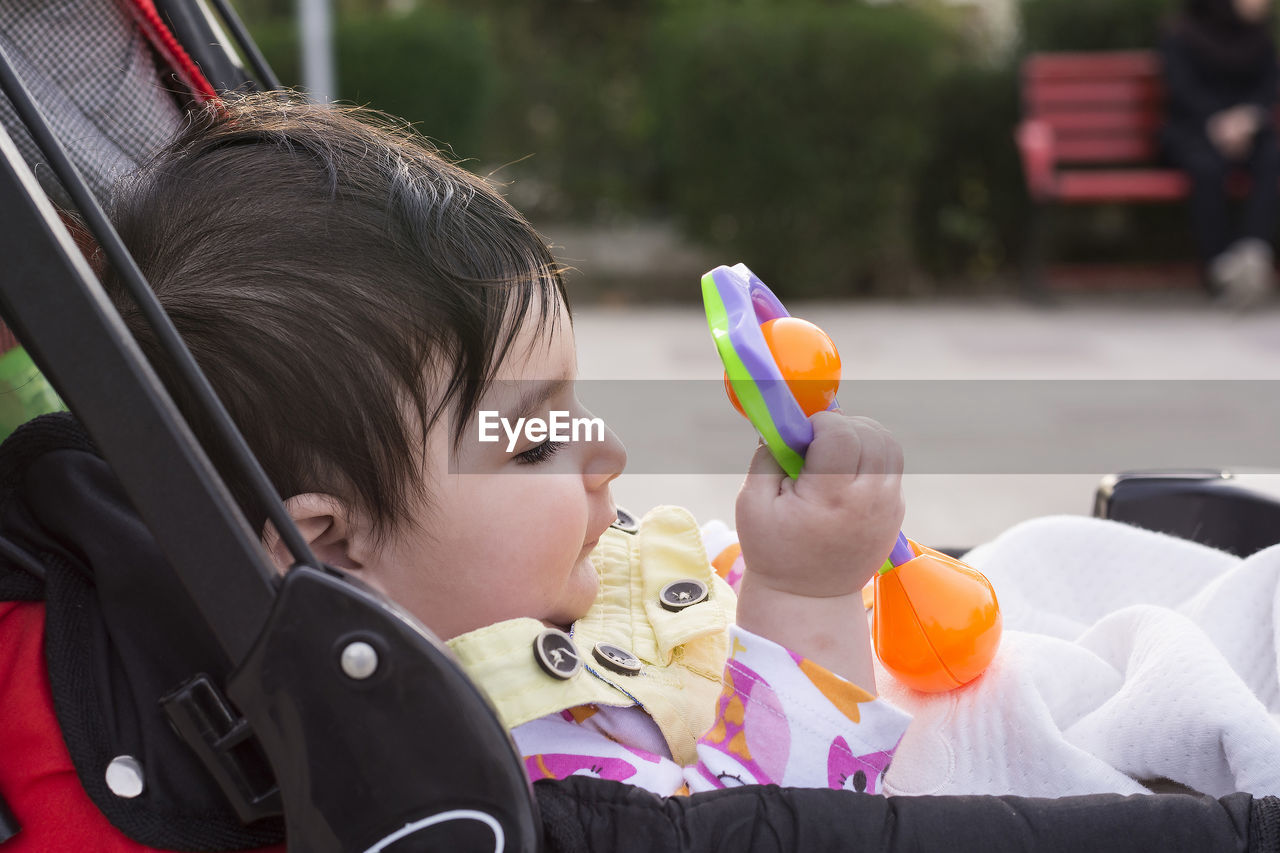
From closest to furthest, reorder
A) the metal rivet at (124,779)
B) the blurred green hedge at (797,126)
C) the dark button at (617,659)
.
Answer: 1. the metal rivet at (124,779)
2. the dark button at (617,659)
3. the blurred green hedge at (797,126)

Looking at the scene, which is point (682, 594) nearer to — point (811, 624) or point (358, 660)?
point (811, 624)

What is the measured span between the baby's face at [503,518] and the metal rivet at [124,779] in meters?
0.24

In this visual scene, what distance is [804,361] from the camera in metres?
1.03

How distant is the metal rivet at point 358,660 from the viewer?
0.73 meters

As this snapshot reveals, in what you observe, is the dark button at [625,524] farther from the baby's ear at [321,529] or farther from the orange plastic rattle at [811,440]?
the baby's ear at [321,529]

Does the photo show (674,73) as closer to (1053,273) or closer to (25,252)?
(1053,273)

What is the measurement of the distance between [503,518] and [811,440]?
0.25 m

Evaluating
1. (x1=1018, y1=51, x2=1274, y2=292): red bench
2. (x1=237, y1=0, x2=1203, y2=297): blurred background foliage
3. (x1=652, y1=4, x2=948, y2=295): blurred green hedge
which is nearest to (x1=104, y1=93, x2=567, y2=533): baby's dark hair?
(x1=237, y1=0, x2=1203, y2=297): blurred background foliage

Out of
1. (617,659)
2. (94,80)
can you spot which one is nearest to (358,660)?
(617,659)

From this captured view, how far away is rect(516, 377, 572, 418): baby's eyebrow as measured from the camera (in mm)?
1044

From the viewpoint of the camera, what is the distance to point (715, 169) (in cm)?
599

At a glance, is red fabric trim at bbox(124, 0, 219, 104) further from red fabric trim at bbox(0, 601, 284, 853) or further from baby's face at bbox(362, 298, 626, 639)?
red fabric trim at bbox(0, 601, 284, 853)

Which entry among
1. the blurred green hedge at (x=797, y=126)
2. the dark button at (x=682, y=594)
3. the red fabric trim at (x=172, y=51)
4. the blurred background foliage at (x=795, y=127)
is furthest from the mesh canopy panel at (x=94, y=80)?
the blurred green hedge at (x=797, y=126)

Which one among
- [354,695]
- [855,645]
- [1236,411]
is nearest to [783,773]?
[855,645]
